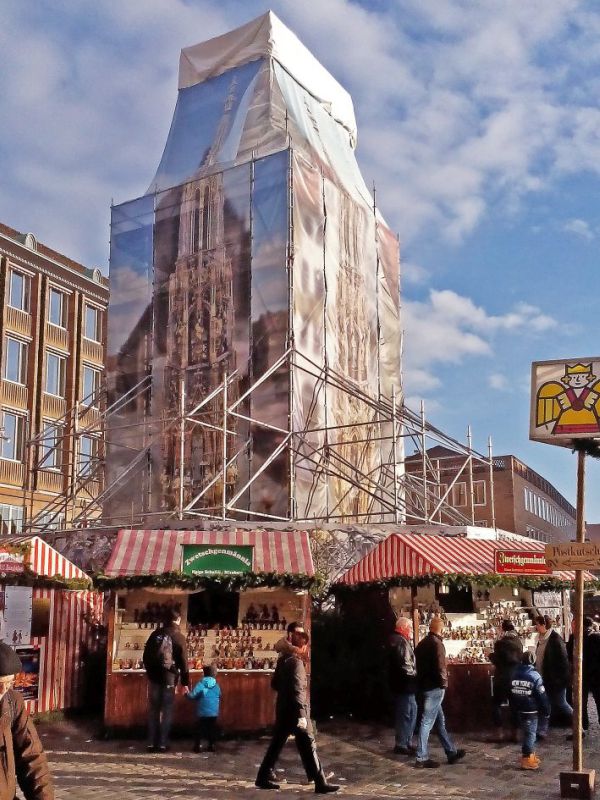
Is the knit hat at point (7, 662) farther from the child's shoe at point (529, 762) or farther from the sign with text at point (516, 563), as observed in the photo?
the sign with text at point (516, 563)

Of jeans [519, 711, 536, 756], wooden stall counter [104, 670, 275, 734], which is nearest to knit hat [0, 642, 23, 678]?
jeans [519, 711, 536, 756]

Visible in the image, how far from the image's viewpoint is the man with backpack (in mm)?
11875

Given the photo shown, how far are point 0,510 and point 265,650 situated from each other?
2519cm

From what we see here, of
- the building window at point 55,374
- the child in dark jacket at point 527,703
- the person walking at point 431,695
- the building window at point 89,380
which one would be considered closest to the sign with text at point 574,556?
the child in dark jacket at point 527,703

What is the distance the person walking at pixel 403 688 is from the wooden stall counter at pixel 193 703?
2.03m

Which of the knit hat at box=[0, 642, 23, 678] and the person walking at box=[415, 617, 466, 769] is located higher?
the knit hat at box=[0, 642, 23, 678]

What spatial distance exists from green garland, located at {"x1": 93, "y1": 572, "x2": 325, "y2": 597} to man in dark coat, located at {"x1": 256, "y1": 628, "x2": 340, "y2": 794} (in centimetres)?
399

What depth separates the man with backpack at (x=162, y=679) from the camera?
1188cm

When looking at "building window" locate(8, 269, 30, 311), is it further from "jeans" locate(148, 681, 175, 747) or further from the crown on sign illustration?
the crown on sign illustration

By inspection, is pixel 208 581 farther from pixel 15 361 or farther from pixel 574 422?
pixel 15 361

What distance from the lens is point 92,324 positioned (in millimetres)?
43812

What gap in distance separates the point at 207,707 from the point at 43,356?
3049 cm

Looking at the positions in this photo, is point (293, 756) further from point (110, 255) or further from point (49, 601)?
point (110, 255)

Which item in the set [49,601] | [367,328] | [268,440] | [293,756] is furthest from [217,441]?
[293,756]
